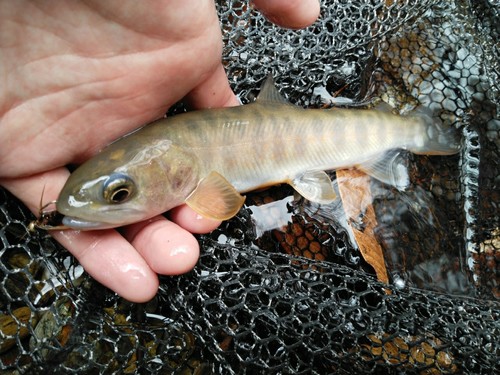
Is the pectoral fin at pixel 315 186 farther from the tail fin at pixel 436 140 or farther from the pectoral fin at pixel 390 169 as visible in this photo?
the tail fin at pixel 436 140

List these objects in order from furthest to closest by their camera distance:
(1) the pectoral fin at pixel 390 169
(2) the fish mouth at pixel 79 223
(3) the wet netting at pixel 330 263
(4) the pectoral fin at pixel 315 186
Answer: (1) the pectoral fin at pixel 390 169 → (4) the pectoral fin at pixel 315 186 → (3) the wet netting at pixel 330 263 → (2) the fish mouth at pixel 79 223

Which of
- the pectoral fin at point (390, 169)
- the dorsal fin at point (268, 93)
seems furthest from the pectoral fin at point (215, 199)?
the pectoral fin at point (390, 169)

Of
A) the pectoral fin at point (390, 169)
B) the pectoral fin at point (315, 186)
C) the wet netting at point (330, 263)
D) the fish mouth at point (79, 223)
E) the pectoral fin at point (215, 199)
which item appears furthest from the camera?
the pectoral fin at point (390, 169)

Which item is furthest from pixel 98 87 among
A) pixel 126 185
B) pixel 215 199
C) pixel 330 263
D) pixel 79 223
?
pixel 330 263

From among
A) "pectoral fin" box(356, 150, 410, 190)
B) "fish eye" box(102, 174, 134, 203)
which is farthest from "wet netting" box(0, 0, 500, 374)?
"fish eye" box(102, 174, 134, 203)

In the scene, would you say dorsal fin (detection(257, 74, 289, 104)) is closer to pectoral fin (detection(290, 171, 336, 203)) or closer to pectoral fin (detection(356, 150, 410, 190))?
pectoral fin (detection(290, 171, 336, 203))

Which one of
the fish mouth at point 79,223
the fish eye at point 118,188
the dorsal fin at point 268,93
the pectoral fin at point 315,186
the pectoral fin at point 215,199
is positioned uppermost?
the fish eye at point 118,188

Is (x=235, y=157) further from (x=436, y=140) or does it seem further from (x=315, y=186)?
(x=436, y=140)

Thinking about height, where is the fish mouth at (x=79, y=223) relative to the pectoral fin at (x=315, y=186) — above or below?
above
